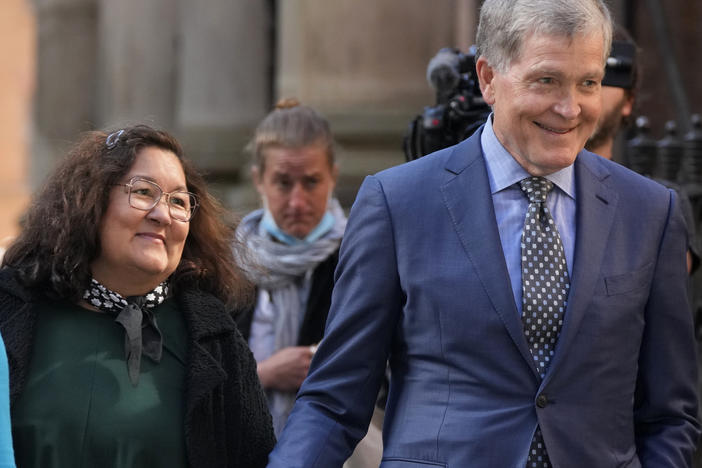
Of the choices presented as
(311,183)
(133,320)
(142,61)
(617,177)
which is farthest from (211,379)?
(142,61)

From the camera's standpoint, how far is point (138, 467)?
11.6 feet

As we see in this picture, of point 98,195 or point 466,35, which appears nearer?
point 98,195

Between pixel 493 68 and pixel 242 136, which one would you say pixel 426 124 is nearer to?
pixel 493 68

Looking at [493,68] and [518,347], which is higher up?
[493,68]

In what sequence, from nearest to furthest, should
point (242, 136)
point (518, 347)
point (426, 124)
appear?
point (518, 347), point (426, 124), point (242, 136)

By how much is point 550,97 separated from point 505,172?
0.76 ft

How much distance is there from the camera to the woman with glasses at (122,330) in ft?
11.5

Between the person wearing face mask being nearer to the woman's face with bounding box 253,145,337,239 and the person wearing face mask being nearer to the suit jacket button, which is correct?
the woman's face with bounding box 253,145,337,239

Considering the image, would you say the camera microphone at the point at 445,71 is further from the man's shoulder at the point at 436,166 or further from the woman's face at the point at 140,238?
the woman's face at the point at 140,238

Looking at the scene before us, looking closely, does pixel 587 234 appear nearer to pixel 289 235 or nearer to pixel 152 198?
pixel 152 198

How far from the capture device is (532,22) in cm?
327

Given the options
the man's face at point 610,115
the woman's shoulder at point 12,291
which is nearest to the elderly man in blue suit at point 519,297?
the woman's shoulder at point 12,291

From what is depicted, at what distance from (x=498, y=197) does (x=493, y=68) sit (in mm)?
300

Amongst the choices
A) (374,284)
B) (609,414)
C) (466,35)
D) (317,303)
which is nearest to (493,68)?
(374,284)
